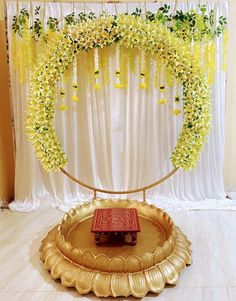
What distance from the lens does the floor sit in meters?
1.87

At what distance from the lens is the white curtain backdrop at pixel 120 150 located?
3.08m

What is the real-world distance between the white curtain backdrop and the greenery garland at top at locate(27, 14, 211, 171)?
48 cm

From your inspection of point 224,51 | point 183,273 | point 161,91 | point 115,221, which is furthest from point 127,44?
point 183,273

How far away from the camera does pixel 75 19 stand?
2.88 metres

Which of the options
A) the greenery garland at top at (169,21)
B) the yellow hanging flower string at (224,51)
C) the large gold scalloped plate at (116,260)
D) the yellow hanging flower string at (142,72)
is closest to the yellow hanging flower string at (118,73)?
the yellow hanging flower string at (142,72)

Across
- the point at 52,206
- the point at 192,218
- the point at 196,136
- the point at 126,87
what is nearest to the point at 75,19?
the point at 126,87

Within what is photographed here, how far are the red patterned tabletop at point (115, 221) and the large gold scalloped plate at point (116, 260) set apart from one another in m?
0.15

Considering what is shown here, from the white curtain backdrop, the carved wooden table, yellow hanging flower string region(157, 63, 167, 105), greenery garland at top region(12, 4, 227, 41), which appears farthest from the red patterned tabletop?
greenery garland at top region(12, 4, 227, 41)

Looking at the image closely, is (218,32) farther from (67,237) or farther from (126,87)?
(67,237)

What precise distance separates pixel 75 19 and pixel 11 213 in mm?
2145

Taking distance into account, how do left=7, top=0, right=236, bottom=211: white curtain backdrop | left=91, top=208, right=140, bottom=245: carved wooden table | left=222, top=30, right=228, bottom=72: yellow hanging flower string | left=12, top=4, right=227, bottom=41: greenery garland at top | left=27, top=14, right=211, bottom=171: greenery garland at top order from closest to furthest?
1. left=91, top=208, right=140, bottom=245: carved wooden table
2. left=27, top=14, right=211, bottom=171: greenery garland at top
3. left=12, top=4, right=227, bottom=41: greenery garland at top
4. left=222, top=30, right=228, bottom=72: yellow hanging flower string
5. left=7, top=0, right=236, bottom=211: white curtain backdrop

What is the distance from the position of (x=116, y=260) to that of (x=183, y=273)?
0.55 metres

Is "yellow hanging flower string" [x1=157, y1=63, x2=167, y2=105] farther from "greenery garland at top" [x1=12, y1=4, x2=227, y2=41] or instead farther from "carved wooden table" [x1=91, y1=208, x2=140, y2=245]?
"carved wooden table" [x1=91, y1=208, x2=140, y2=245]

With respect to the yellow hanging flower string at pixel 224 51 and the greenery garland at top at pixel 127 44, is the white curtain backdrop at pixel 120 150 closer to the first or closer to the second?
the yellow hanging flower string at pixel 224 51
